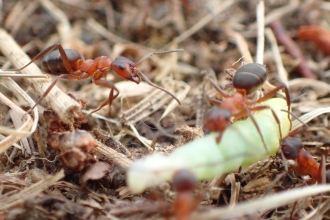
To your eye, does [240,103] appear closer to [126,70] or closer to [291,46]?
[126,70]

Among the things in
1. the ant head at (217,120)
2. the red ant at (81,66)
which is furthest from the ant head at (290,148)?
the red ant at (81,66)

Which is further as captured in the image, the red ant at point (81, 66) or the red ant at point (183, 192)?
the red ant at point (81, 66)

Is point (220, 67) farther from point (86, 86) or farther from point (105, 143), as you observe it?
point (105, 143)

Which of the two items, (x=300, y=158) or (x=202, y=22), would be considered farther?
(x=202, y=22)

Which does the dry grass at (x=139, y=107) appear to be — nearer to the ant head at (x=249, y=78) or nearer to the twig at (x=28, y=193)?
the twig at (x=28, y=193)

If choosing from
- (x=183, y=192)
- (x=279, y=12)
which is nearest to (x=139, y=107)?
(x=183, y=192)

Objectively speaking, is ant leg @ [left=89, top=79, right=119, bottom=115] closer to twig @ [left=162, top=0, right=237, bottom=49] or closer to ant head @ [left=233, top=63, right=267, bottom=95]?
ant head @ [left=233, top=63, right=267, bottom=95]
